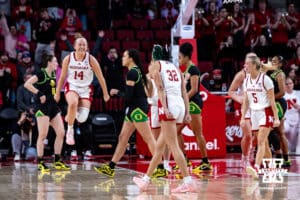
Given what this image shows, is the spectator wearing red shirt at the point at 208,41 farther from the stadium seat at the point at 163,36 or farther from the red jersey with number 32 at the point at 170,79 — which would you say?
the red jersey with number 32 at the point at 170,79

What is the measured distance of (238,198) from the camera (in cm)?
974

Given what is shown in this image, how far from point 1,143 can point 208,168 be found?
263 inches

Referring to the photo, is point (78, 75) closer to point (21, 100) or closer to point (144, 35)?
point (21, 100)

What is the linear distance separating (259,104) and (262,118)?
0.84ft

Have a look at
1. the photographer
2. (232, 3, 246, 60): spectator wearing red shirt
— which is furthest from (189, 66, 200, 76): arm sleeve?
(232, 3, 246, 60): spectator wearing red shirt

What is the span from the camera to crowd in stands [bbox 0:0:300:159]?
19297mm

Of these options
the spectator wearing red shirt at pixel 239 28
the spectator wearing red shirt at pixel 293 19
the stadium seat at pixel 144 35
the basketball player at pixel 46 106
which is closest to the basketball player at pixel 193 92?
the basketball player at pixel 46 106

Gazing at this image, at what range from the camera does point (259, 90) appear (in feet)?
40.4

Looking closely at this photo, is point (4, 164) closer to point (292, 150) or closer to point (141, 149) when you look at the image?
point (141, 149)

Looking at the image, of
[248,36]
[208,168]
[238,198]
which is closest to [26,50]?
[248,36]

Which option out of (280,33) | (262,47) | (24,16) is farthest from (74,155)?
(280,33)

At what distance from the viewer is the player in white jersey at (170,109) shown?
1025 cm

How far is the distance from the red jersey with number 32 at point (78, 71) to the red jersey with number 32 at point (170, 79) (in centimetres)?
300

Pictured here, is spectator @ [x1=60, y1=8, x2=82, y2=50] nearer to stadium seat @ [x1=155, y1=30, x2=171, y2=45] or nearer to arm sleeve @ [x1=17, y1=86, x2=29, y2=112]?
stadium seat @ [x1=155, y1=30, x2=171, y2=45]
